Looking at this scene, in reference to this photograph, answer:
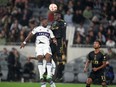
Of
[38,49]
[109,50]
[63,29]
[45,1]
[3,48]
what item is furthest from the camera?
[45,1]

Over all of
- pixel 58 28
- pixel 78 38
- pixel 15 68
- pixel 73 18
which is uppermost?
pixel 73 18

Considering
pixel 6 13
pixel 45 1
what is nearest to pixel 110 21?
pixel 45 1

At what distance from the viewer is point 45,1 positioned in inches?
1222

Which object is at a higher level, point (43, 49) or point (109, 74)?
point (43, 49)

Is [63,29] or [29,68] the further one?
[29,68]

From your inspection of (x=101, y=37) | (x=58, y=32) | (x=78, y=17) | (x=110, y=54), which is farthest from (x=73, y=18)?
(x=58, y=32)

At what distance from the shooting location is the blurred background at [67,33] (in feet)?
91.4

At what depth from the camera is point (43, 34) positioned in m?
18.6

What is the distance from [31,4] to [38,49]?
13602 millimetres

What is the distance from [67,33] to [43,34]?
10.4 metres

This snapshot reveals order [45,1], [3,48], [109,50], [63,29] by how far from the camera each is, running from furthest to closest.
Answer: [45,1], [3,48], [109,50], [63,29]

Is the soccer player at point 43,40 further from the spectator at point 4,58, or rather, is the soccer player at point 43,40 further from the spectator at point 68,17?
the spectator at point 68,17

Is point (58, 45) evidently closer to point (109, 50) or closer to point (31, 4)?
point (109, 50)

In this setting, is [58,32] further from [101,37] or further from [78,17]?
[78,17]
